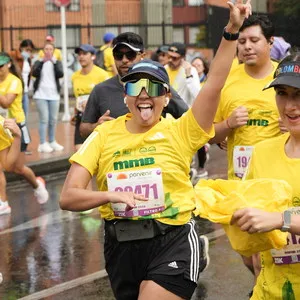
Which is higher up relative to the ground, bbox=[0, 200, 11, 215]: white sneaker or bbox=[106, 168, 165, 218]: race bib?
bbox=[106, 168, 165, 218]: race bib

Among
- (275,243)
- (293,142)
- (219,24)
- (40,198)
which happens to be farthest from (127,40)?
(219,24)

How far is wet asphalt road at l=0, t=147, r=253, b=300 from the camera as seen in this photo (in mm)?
7461

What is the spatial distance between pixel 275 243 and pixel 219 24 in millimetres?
26076

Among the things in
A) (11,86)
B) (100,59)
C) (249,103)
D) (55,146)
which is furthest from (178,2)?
(249,103)

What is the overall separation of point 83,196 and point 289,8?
78.9ft

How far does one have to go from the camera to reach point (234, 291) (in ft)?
24.0

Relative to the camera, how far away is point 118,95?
24.6 feet

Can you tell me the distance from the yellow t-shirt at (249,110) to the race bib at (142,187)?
1.67 meters

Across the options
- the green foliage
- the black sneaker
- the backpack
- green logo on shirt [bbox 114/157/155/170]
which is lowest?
the black sneaker

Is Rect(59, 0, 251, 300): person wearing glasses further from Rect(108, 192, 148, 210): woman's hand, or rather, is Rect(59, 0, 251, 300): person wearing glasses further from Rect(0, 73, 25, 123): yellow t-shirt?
Rect(0, 73, 25, 123): yellow t-shirt

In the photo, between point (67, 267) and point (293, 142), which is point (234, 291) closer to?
point (67, 267)

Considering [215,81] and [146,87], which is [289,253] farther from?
[146,87]

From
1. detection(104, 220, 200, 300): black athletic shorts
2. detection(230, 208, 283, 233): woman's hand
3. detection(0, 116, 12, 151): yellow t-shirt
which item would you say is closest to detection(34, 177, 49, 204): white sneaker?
detection(0, 116, 12, 151): yellow t-shirt

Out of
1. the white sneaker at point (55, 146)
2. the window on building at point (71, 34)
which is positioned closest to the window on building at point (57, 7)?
the window on building at point (71, 34)
